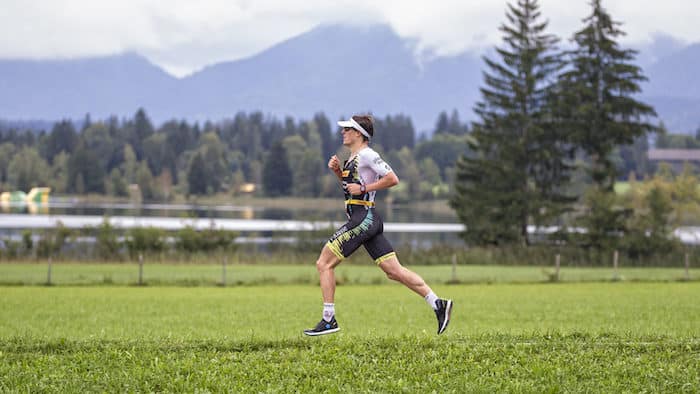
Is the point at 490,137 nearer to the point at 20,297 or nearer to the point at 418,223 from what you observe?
the point at 418,223

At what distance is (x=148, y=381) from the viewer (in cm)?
848

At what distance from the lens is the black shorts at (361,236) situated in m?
10.5

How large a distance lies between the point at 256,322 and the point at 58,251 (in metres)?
34.4


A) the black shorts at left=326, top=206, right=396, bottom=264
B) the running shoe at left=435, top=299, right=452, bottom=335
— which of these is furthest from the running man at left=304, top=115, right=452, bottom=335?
the running shoe at left=435, top=299, right=452, bottom=335

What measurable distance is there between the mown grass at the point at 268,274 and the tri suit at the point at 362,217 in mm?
29155

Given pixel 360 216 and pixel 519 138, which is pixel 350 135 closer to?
pixel 360 216

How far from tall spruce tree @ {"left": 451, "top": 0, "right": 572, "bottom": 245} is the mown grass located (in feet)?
53.0

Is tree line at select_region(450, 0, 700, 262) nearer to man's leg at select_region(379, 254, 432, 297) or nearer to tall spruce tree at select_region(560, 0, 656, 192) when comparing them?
tall spruce tree at select_region(560, 0, 656, 192)

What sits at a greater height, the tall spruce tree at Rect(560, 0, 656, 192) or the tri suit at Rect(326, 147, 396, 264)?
the tall spruce tree at Rect(560, 0, 656, 192)

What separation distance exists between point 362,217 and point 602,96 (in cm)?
6347

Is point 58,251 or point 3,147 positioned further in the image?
point 3,147

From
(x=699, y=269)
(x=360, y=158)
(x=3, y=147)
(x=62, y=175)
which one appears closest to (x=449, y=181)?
(x=62, y=175)

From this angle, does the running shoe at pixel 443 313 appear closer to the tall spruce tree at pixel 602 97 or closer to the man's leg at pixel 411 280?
the man's leg at pixel 411 280

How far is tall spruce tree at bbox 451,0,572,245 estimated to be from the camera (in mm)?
71875
